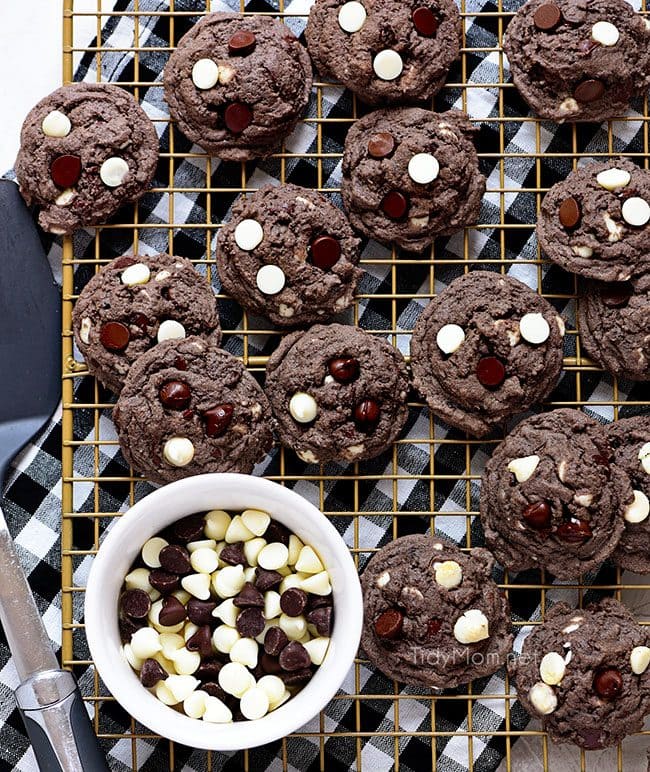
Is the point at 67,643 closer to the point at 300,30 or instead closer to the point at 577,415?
the point at 577,415

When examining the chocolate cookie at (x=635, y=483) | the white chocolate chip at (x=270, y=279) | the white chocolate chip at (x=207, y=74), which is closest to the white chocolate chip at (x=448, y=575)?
the chocolate cookie at (x=635, y=483)

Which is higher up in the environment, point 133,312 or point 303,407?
point 133,312

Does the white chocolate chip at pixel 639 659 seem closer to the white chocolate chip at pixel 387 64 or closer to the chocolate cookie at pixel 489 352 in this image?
the chocolate cookie at pixel 489 352

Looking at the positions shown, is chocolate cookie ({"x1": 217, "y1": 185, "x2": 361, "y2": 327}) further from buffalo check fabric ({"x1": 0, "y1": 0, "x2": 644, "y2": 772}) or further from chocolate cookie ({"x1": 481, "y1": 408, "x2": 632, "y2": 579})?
chocolate cookie ({"x1": 481, "y1": 408, "x2": 632, "y2": 579})

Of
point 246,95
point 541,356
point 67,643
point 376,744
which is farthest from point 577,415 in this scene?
point 67,643

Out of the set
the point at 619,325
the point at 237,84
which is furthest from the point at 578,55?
the point at 237,84

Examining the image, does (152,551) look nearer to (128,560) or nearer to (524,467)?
(128,560)
